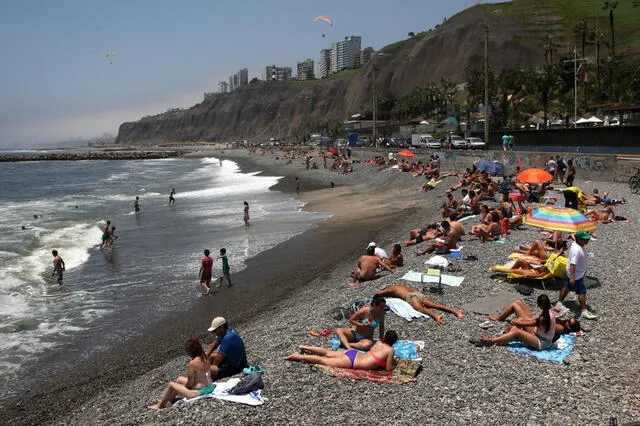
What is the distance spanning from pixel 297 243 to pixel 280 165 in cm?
4927

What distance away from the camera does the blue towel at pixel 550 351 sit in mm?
6992

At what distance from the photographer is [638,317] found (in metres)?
8.18

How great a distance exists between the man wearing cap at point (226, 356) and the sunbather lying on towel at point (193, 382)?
0.32 meters

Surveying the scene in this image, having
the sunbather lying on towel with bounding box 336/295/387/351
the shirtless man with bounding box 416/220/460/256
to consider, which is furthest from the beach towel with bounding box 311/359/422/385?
the shirtless man with bounding box 416/220/460/256

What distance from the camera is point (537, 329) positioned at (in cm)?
735

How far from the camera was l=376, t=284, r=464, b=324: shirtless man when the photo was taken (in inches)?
344

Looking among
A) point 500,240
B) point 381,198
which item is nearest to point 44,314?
point 500,240

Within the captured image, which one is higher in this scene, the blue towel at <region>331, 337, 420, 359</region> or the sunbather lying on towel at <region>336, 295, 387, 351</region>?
the sunbather lying on towel at <region>336, 295, 387, 351</region>

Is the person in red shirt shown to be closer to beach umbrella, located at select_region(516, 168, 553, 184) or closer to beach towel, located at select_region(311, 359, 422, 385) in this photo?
beach towel, located at select_region(311, 359, 422, 385)

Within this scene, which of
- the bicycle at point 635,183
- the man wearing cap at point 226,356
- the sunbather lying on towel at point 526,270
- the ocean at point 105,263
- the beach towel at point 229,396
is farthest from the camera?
the bicycle at point 635,183

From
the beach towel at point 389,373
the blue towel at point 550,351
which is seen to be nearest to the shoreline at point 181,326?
the beach towel at point 389,373

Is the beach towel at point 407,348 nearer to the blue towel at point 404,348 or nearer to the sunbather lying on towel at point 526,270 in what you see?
the blue towel at point 404,348

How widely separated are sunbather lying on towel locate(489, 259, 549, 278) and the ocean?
7.33 m

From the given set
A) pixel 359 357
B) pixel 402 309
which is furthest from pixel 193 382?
pixel 402 309
